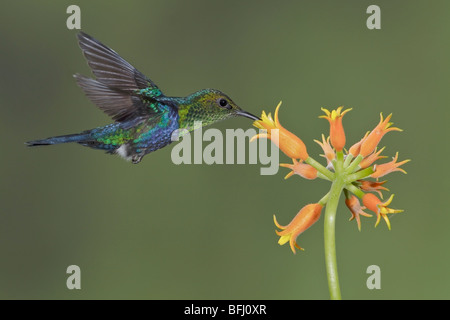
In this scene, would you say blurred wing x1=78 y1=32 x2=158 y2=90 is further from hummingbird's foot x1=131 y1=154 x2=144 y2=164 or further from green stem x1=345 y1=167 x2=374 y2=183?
green stem x1=345 y1=167 x2=374 y2=183

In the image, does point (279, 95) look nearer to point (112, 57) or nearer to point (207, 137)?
point (112, 57)

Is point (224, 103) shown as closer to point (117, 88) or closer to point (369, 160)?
point (117, 88)

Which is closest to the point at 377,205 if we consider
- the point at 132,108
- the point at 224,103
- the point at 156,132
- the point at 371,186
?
the point at 371,186

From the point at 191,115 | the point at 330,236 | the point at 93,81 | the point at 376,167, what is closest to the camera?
the point at 330,236

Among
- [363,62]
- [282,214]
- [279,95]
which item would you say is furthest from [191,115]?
[363,62]

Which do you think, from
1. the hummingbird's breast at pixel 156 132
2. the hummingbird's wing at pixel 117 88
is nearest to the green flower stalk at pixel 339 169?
the hummingbird's breast at pixel 156 132

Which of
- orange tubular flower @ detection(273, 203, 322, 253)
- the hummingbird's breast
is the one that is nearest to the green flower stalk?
orange tubular flower @ detection(273, 203, 322, 253)
